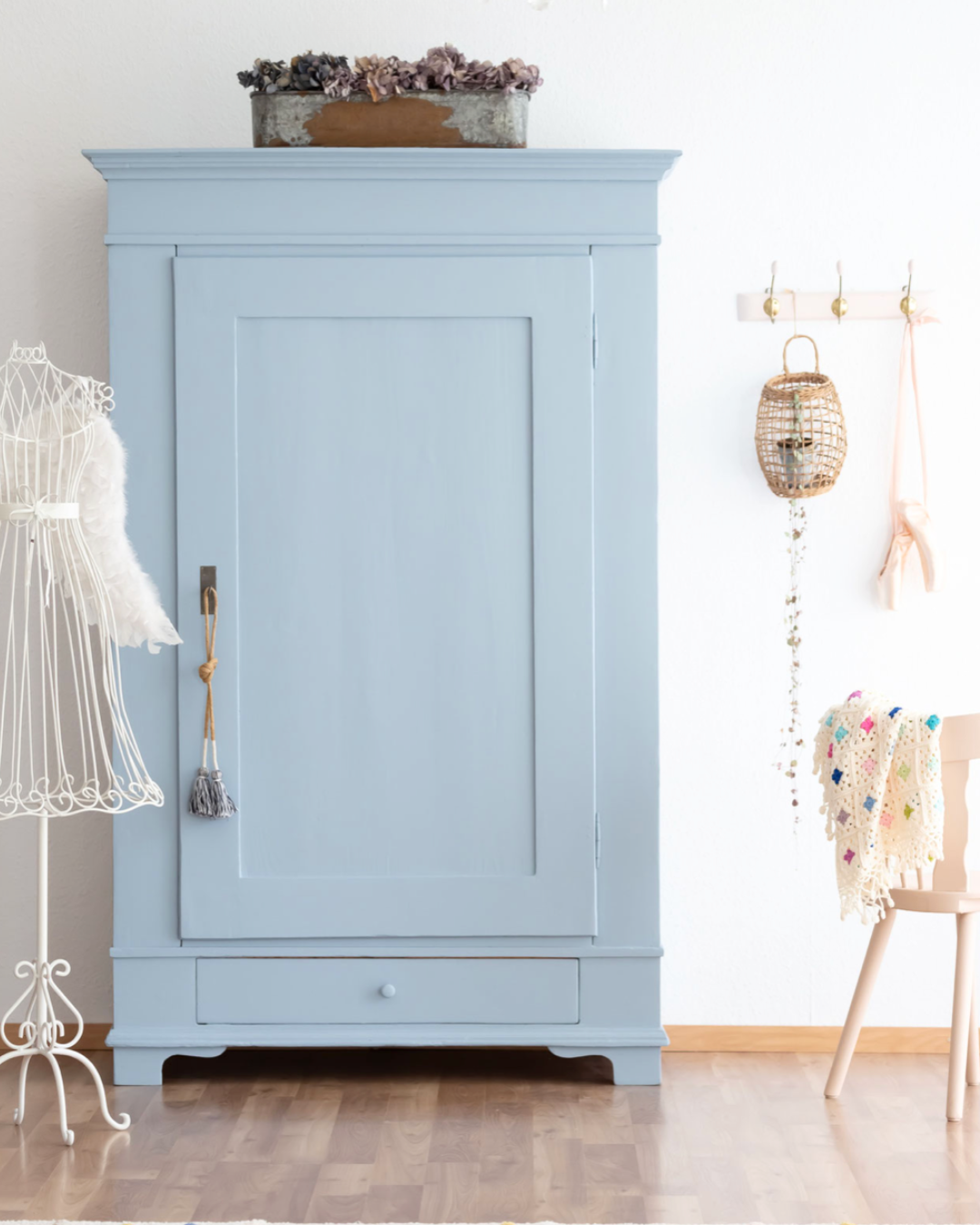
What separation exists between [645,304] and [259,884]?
1.38 m

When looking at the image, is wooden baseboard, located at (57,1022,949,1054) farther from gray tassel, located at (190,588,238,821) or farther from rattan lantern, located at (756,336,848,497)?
rattan lantern, located at (756,336,848,497)

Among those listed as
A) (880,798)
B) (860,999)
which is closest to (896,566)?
(880,798)

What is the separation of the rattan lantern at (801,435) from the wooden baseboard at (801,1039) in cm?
121

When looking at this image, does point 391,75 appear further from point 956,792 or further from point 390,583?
point 956,792

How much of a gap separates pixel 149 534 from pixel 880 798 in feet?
4.89

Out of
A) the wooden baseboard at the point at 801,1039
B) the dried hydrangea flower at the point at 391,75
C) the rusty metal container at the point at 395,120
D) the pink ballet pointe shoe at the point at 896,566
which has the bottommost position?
the wooden baseboard at the point at 801,1039

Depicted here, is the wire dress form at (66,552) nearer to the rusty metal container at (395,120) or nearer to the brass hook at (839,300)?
the rusty metal container at (395,120)

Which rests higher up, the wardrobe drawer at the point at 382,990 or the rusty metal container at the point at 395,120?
the rusty metal container at the point at 395,120

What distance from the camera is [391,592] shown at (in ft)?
7.77

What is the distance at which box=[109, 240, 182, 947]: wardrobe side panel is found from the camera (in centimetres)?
236

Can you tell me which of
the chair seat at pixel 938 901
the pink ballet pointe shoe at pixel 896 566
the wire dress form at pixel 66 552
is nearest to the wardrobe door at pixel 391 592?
the wire dress form at pixel 66 552

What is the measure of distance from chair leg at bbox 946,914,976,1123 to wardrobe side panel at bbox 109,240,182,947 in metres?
1.52

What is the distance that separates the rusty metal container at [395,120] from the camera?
93.5 inches

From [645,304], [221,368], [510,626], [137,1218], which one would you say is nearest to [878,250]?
[645,304]
